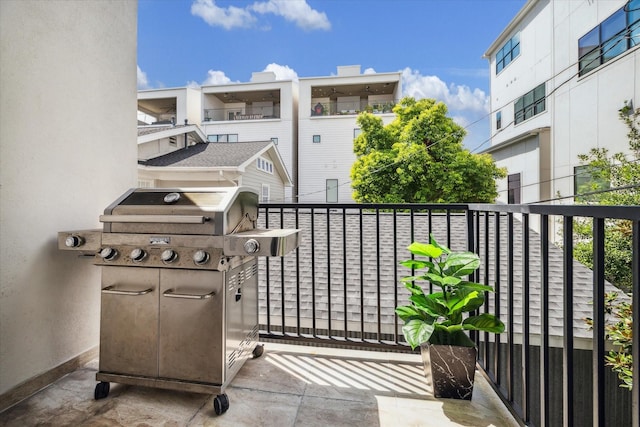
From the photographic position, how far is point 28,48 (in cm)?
167

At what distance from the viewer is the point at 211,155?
9984 millimetres

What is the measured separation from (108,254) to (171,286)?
34 cm

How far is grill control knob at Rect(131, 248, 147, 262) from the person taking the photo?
1.56 meters

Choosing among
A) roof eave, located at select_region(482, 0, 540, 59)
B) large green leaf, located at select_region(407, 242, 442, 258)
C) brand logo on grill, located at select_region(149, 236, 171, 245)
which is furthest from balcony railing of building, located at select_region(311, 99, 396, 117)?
brand logo on grill, located at select_region(149, 236, 171, 245)

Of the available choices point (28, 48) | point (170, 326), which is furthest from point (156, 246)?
point (28, 48)

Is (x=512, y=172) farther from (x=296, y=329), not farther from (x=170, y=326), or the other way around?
(x=170, y=326)

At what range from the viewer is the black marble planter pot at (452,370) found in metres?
1.63

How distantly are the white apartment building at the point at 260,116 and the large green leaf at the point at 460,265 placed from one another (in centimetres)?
1366

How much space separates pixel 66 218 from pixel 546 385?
8.08 ft

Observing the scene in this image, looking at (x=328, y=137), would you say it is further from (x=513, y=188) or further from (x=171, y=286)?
(x=171, y=286)

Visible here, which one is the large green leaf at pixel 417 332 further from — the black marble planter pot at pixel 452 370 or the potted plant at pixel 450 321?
the black marble planter pot at pixel 452 370

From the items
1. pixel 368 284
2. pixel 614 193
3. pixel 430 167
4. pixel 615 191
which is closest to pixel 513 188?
pixel 430 167

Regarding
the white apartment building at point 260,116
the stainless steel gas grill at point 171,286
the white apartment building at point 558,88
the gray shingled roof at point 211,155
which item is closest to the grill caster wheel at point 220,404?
the stainless steel gas grill at point 171,286

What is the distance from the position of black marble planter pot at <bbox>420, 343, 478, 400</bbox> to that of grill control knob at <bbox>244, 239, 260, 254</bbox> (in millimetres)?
1015
